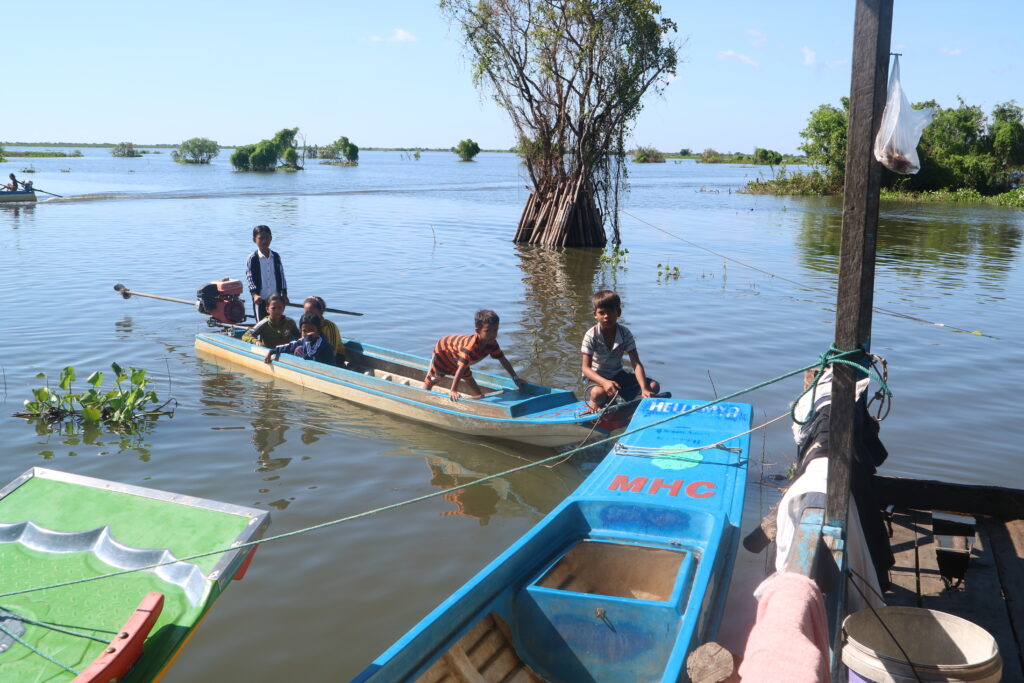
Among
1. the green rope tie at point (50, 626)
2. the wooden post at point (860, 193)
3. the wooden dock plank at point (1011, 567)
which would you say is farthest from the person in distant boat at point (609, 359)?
the green rope tie at point (50, 626)

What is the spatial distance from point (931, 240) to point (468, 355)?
21.5 meters

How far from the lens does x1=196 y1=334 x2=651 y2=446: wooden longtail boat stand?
7.38m

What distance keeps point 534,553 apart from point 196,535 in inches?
68.1

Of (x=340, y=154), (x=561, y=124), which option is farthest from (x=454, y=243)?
(x=340, y=154)

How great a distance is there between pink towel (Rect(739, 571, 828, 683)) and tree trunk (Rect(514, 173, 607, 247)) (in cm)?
1902

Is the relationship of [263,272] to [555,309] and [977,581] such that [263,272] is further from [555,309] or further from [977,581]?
[977,581]

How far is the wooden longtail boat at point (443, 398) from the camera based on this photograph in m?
7.38

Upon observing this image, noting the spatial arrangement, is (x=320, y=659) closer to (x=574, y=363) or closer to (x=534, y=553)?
(x=534, y=553)

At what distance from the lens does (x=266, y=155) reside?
72125mm

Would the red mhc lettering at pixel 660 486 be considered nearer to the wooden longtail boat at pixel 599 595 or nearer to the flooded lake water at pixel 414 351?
the wooden longtail boat at pixel 599 595

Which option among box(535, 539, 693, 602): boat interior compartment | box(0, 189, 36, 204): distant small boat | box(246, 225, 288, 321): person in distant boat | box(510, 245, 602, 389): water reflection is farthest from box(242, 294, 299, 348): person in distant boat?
→ box(0, 189, 36, 204): distant small boat

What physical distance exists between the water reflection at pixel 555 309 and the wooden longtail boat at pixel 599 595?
5.07 metres

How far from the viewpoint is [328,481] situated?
7.24m

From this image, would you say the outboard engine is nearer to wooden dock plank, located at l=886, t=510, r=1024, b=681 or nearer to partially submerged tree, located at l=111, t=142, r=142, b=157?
wooden dock plank, located at l=886, t=510, r=1024, b=681
